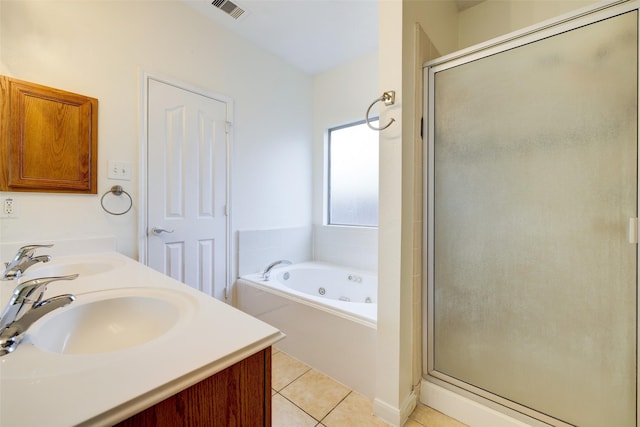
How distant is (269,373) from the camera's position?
25.3 inches

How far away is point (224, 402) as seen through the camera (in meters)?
0.56

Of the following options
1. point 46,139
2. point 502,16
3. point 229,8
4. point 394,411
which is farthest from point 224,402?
point 502,16

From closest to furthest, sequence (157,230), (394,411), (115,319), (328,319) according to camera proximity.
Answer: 1. (115,319)
2. (394,411)
3. (328,319)
4. (157,230)

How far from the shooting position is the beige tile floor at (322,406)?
4.44 feet

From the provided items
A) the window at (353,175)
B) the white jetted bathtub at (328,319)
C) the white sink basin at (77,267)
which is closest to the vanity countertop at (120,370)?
the white sink basin at (77,267)

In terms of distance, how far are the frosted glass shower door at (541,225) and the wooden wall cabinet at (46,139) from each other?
195cm

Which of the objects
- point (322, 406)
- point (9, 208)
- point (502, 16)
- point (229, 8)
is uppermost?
point (229, 8)

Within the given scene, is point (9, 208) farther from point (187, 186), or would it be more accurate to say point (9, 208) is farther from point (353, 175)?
point (353, 175)

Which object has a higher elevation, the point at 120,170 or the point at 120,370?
the point at 120,170

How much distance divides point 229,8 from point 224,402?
95.5 inches

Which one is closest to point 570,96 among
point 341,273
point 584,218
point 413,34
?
point 584,218

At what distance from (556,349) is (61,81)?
9.10 ft

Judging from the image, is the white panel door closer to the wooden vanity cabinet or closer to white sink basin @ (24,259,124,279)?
white sink basin @ (24,259,124,279)

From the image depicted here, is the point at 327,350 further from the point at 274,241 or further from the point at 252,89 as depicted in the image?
the point at 252,89
